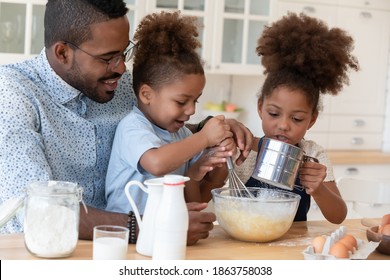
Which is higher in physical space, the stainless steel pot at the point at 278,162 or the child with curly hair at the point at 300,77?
the child with curly hair at the point at 300,77

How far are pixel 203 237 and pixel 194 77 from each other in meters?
0.50

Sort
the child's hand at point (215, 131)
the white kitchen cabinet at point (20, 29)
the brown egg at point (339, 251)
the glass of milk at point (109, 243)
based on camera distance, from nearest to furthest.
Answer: the glass of milk at point (109, 243) → the brown egg at point (339, 251) → the child's hand at point (215, 131) → the white kitchen cabinet at point (20, 29)

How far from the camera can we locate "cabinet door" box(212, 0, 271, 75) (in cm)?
396

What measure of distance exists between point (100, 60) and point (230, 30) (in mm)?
2178

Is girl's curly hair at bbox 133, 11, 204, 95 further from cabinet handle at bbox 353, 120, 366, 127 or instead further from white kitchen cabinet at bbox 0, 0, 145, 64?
cabinet handle at bbox 353, 120, 366, 127

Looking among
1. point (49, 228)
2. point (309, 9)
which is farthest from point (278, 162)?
point (309, 9)

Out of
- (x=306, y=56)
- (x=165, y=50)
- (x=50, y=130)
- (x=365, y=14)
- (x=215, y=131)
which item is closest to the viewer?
(x=215, y=131)

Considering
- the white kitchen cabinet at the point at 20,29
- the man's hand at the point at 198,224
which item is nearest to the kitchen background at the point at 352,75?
the white kitchen cabinet at the point at 20,29

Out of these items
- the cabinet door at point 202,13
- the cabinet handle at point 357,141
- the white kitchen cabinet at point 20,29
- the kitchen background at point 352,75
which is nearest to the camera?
the white kitchen cabinet at point 20,29

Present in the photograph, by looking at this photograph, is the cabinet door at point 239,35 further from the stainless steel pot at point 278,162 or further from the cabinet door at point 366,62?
the stainless steel pot at point 278,162

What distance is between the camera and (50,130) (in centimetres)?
189

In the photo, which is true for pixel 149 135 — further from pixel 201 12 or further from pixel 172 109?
pixel 201 12

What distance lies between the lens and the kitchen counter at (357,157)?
4070mm

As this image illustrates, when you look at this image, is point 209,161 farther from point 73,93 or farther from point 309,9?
point 309,9
